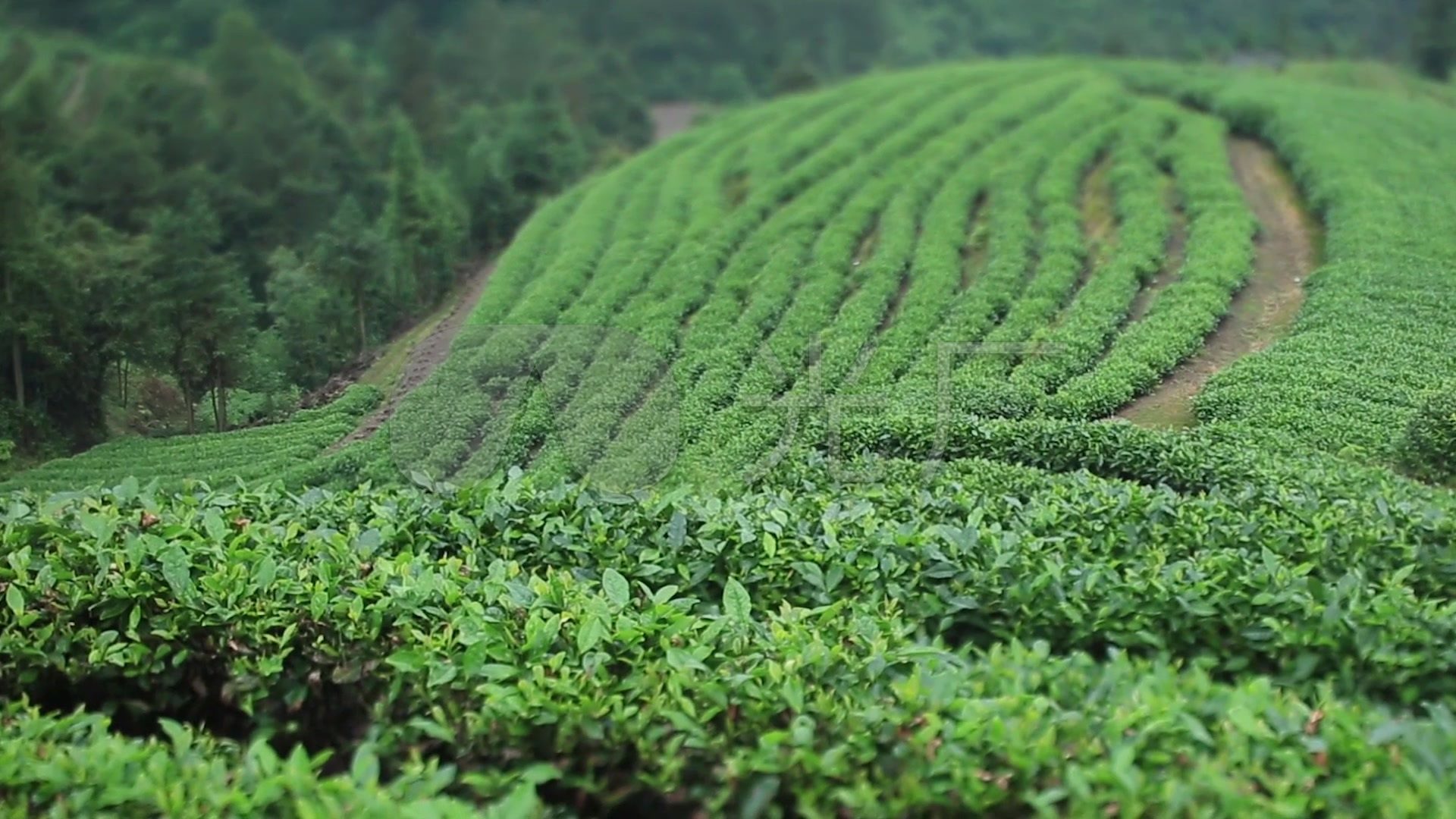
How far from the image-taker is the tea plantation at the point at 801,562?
3.74m

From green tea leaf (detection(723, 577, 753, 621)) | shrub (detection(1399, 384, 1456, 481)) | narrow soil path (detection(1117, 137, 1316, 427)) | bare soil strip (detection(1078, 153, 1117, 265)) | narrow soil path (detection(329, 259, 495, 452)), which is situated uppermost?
narrow soil path (detection(329, 259, 495, 452))

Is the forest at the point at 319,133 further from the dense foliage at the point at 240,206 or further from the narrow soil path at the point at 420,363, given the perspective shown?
the narrow soil path at the point at 420,363

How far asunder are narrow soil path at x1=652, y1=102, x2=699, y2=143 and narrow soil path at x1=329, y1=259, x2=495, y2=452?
55.6 feet

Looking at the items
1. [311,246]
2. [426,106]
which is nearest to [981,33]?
[426,106]

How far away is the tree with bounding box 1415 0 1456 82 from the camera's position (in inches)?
996

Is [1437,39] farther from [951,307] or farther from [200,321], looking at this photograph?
[200,321]

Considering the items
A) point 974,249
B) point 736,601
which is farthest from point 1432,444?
point 974,249

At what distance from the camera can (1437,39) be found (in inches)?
1001

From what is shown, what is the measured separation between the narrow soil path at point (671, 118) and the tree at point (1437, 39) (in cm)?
1467

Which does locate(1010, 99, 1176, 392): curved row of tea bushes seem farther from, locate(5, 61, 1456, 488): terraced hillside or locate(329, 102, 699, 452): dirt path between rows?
locate(329, 102, 699, 452): dirt path between rows

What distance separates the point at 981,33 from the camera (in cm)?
3334

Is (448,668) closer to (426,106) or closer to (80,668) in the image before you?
(80,668)

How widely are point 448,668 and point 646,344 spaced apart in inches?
124

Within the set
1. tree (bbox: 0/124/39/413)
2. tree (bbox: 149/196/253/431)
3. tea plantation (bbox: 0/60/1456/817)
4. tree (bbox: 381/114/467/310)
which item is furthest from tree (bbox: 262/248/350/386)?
tree (bbox: 0/124/39/413)
